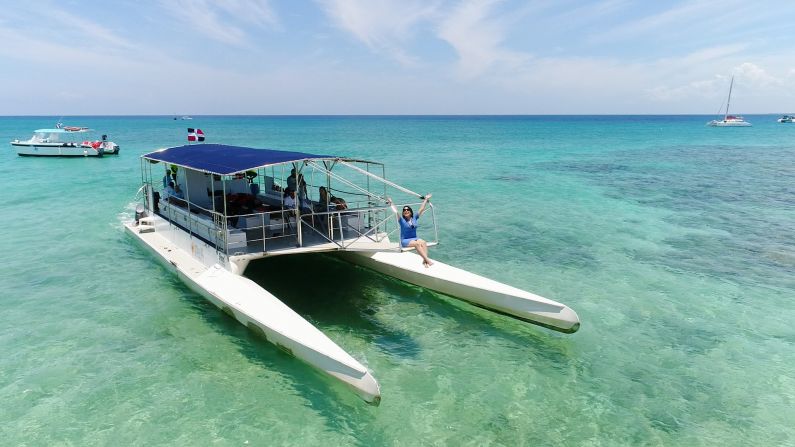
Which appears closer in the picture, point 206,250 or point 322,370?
point 322,370

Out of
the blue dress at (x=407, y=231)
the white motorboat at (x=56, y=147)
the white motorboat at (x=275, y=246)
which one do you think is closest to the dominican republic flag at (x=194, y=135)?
the white motorboat at (x=275, y=246)

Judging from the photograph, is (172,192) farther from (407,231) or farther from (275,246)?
Result: (407,231)

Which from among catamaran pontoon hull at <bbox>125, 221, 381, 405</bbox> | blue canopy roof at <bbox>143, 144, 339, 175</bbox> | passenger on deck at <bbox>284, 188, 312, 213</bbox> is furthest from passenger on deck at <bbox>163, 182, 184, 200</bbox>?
passenger on deck at <bbox>284, 188, 312, 213</bbox>

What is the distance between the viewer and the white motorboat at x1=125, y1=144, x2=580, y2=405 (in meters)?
8.26

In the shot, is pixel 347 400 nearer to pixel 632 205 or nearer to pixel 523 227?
pixel 523 227

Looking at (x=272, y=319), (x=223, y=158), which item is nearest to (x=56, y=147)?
(x=223, y=158)

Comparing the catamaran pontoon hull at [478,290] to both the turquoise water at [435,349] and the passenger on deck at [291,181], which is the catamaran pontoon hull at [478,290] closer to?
the turquoise water at [435,349]

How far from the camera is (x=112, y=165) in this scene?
3872 cm

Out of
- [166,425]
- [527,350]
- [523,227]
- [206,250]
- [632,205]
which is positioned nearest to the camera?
[166,425]

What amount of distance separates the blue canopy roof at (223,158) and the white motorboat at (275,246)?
0.03 m

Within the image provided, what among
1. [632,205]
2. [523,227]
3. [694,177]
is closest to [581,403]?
[523,227]

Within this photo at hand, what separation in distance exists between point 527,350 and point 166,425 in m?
5.97

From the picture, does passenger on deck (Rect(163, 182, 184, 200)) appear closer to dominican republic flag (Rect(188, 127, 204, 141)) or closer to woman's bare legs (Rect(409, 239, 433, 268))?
dominican republic flag (Rect(188, 127, 204, 141))

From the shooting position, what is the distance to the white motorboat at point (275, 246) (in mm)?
8258
